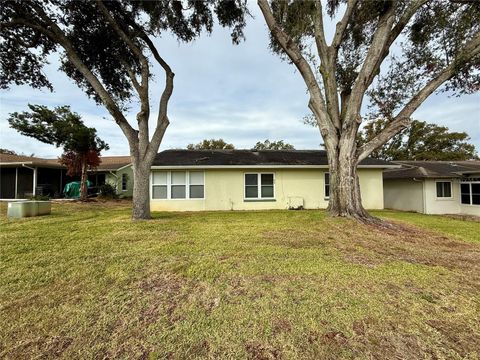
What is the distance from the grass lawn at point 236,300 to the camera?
2371mm

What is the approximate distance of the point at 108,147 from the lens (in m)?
19.5

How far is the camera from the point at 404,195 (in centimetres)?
1639

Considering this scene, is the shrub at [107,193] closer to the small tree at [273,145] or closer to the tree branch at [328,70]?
the tree branch at [328,70]

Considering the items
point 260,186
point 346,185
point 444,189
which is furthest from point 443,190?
point 260,186

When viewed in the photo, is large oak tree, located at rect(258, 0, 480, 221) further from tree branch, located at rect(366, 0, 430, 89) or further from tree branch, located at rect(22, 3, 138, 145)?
tree branch, located at rect(22, 3, 138, 145)

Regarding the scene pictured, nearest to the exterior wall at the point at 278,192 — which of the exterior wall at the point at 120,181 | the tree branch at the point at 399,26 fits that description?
the tree branch at the point at 399,26

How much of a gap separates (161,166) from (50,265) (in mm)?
8882

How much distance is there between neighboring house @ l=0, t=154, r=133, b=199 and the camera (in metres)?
18.9

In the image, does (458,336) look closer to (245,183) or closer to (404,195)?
(245,183)

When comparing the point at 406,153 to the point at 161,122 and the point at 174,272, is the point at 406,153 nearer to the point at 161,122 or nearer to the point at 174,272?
the point at 161,122

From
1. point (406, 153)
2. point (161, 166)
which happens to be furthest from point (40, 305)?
point (406, 153)

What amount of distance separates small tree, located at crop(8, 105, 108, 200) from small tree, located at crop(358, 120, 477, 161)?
28203 millimetres

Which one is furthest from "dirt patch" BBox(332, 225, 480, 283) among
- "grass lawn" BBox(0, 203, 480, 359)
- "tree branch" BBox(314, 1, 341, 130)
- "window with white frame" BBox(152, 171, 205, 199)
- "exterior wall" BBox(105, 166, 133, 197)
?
"exterior wall" BBox(105, 166, 133, 197)

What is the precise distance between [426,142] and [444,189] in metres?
21.6
